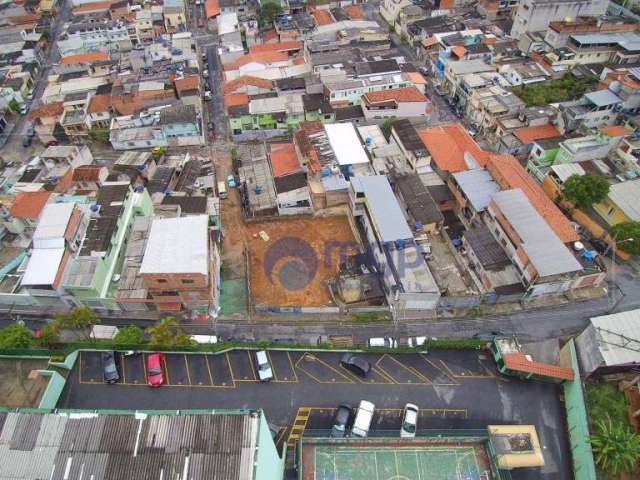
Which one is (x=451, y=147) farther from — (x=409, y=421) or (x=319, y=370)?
(x=409, y=421)

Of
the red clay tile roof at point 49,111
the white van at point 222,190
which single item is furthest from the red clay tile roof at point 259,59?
the white van at point 222,190

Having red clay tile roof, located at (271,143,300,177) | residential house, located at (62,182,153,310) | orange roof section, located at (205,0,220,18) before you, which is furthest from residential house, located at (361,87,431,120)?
orange roof section, located at (205,0,220,18)

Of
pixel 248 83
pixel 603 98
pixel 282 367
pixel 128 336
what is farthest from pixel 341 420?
pixel 248 83

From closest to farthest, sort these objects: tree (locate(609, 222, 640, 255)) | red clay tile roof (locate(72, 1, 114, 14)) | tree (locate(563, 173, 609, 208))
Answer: tree (locate(609, 222, 640, 255)) < tree (locate(563, 173, 609, 208)) < red clay tile roof (locate(72, 1, 114, 14))

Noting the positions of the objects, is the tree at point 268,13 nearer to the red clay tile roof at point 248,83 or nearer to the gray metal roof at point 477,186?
the red clay tile roof at point 248,83

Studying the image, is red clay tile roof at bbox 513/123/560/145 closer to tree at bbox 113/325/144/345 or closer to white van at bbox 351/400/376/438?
white van at bbox 351/400/376/438
